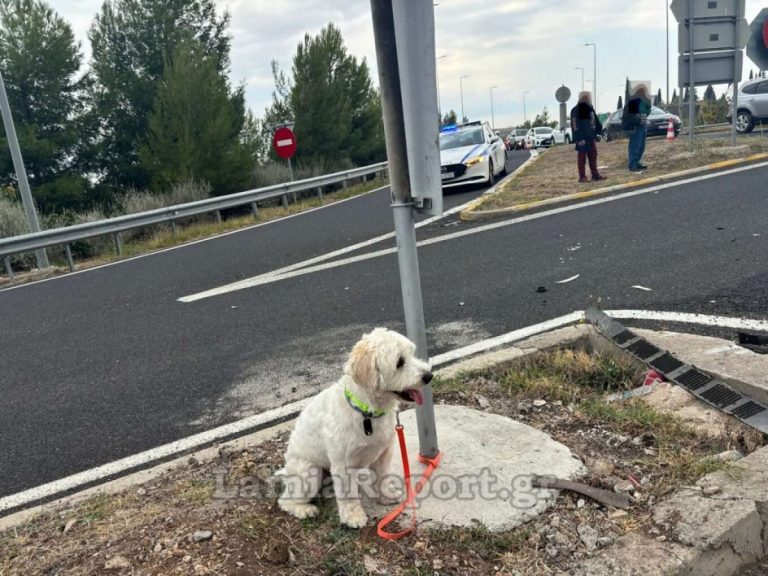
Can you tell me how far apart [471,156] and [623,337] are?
1150cm

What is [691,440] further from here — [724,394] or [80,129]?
[80,129]

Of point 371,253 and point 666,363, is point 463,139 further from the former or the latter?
point 666,363

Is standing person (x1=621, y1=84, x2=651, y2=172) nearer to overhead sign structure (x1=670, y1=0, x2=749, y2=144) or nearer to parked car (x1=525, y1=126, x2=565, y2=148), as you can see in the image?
overhead sign structure (x1=670, y1=0, x2=749, y2=144)

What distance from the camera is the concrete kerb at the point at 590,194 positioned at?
10.4 meters

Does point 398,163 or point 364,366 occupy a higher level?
point 398,163

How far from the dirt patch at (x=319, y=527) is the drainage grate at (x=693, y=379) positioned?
1.03 ft

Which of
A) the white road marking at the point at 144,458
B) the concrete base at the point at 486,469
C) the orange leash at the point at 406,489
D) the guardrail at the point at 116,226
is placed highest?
the guardrail at the point at 116,226

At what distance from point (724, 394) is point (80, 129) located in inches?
1099

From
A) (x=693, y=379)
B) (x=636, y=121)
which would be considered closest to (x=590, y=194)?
(x=636, y=121)

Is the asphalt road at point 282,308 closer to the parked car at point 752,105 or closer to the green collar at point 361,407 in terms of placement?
the green collar at point 361,407

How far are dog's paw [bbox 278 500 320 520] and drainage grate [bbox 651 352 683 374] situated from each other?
7.66 ft

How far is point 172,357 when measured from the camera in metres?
5.38

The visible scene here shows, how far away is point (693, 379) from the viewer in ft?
11.7

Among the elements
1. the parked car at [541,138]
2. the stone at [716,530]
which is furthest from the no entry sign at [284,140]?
the parked car at [541,138]
